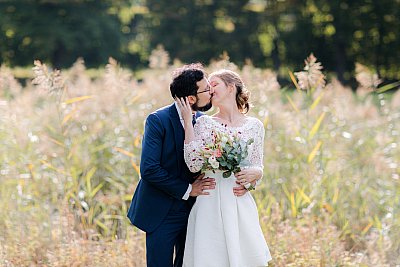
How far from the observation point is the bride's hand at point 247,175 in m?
3.59

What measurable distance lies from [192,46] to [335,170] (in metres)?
19.3

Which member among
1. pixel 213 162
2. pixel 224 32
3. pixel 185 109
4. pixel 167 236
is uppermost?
pixel 224 32

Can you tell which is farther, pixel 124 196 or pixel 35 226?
pixel 124 196

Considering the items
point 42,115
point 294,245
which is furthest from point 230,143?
point 42,115

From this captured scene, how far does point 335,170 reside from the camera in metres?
5.64

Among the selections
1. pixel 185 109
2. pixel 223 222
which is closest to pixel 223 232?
pixel 223 222

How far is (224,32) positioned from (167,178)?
2158 centimetres

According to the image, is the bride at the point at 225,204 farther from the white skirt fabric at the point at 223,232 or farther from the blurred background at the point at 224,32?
the blurred background at the point at 224,32

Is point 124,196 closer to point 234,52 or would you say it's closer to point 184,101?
point 184,101

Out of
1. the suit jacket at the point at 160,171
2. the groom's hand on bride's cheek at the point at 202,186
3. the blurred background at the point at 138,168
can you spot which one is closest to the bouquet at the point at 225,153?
the groom's hand on bride's cheek at the point at 202,186

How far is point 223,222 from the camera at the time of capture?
3.61m

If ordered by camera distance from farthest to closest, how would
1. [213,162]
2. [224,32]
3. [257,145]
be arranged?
1. [224,32]
2. [257,145]
3. [213,162]

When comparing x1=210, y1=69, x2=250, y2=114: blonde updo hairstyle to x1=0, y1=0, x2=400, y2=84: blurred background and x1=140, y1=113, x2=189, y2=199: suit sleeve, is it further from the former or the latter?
x1=0, y1=0, x2=400, y2=84: blurred background

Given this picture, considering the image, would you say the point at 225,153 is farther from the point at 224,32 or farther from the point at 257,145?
the point at 224,32
